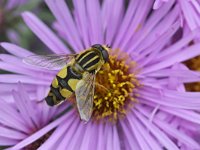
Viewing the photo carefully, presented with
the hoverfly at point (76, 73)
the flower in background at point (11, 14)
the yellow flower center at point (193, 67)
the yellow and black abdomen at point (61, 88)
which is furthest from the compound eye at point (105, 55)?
the flower in background at point (11, 14)

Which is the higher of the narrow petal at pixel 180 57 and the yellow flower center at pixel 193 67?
the narrow petal at pixel 180 57

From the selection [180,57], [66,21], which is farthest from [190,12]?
[66,21]

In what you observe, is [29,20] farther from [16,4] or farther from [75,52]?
[16,4]

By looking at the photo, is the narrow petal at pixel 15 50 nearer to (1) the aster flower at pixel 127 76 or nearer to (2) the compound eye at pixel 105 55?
(1) the aster flower at pixel 127 76

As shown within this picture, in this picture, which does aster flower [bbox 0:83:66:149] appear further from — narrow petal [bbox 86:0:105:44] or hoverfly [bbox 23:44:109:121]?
narrow petal [bbox 86:0:105:44]

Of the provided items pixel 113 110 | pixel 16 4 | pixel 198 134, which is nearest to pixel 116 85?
pixel 113 110

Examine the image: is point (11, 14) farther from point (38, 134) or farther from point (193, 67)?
point (193, 67)

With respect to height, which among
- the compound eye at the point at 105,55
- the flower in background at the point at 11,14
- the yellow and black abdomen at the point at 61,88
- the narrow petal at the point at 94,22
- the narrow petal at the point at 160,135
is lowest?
the narrow petal at the point at 160,135
